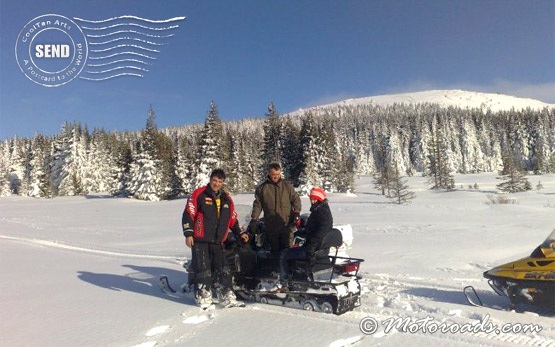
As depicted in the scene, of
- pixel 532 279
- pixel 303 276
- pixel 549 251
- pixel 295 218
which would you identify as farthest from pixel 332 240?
pixel 549 251

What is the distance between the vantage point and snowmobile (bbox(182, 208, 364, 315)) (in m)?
5.71

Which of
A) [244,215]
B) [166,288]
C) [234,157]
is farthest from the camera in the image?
[234,157]

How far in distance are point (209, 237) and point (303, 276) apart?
151 cm

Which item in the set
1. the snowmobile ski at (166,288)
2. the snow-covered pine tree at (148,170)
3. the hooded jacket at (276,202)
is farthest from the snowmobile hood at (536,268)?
the snow-covered pine tree at (148,170)

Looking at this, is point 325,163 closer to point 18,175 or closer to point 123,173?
point 123,173

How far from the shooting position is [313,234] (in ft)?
19.7

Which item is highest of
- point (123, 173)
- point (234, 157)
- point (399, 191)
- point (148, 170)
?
point (234, 157)

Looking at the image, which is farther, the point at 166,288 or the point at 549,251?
the point at 166,288

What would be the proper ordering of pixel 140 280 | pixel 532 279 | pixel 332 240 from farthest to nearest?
pixel 140 280
pixel 332 240
pixel 532 279

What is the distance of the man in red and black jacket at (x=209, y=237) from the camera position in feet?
20.5

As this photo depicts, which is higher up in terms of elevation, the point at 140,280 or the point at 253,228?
the point at 253,228

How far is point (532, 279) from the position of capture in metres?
5.09

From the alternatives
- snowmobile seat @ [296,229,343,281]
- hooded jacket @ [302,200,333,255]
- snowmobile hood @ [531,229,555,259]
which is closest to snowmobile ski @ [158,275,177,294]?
snowmobile seat @ [296,229,343,281]

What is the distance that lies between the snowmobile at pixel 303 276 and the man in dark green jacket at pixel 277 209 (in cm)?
18
